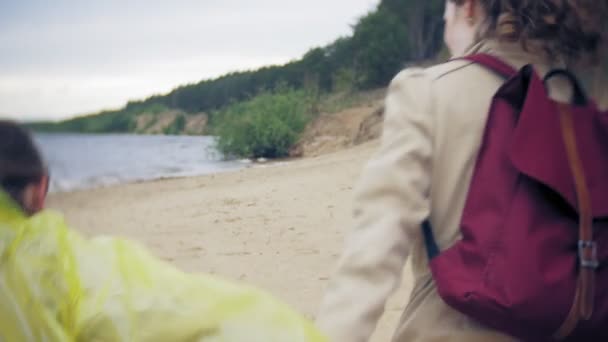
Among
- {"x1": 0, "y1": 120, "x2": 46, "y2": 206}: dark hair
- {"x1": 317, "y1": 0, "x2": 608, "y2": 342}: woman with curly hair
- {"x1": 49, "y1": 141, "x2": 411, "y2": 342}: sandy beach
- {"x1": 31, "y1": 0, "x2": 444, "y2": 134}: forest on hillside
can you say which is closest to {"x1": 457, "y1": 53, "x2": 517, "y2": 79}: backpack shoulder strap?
{"x1": 317, "y1": 0, "x2": 608, "y2": 342}: woman with curly hair

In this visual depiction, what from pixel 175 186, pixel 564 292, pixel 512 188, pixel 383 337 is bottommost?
pixel 383 337

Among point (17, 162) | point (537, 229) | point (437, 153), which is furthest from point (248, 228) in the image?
point (17, 162)

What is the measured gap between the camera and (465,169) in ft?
4.08

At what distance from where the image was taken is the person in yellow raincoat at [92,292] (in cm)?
78

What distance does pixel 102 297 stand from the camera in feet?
2.58

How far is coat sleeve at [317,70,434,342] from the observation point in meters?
1.12

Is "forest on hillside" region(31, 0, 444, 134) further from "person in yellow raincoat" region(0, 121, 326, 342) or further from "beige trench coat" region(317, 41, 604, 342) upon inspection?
"beige trench coat" region(317, 41, 604, 342)

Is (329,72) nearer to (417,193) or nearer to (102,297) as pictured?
(417,193)

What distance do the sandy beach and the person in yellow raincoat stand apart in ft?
7.12

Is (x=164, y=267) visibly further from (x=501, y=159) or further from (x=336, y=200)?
(x=336, y=200)

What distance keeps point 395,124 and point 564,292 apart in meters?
0.34

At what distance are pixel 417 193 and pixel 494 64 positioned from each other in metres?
0.25

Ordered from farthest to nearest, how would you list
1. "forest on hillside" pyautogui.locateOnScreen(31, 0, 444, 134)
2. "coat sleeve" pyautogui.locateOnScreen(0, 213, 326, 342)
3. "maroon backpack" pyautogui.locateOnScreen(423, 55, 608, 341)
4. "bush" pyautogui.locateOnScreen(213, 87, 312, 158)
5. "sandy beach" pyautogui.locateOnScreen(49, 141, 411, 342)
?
"bush" pyautogui.locateOnScreen(213, 87, 312, 158) < "sandy beach" pyautogui.locateOnScreen(49, 141, 411, 342) < "forest on hillside" pyautogui.locateOnScreen(31, 0, 444, 134) < "maroon backpack" pyautogui.locateOnScreen(423, 55, 608, 341) < "coat sleeve" pyautogui.locateOnScreen(0, 213, 326, 342)

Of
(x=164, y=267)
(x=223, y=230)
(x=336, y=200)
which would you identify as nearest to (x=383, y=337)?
(x=223, y=230)
